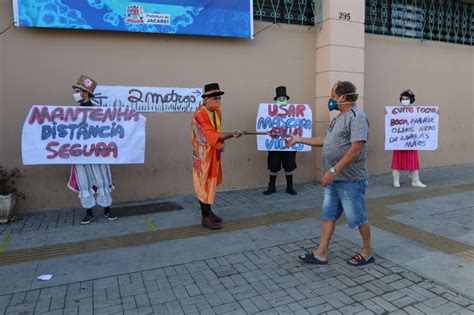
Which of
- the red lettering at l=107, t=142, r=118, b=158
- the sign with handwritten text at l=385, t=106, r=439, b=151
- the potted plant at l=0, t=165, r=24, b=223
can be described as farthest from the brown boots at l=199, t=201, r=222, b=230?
the sign with handwritten text at l=385, t=106, r=439, b=151

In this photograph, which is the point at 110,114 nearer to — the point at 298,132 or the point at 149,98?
the point at 149,98

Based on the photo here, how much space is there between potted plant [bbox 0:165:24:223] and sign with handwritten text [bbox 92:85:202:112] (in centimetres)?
161

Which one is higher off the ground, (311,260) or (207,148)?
(207,148)

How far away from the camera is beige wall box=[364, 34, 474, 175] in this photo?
8.99 metres

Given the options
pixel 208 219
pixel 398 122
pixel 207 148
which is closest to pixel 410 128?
pixel 398 122

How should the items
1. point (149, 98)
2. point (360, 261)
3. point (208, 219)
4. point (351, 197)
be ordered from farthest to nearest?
point (149, 98) < point (208, 219) < point (360, 261) < point (351, 197)

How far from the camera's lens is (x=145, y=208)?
252 inches

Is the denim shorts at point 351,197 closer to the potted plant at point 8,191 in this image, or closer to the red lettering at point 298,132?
the red lettering at point 298,132

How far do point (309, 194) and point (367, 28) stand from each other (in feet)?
13.9

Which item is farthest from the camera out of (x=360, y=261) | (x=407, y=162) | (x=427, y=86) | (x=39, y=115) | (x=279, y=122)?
(x=427, y=86)

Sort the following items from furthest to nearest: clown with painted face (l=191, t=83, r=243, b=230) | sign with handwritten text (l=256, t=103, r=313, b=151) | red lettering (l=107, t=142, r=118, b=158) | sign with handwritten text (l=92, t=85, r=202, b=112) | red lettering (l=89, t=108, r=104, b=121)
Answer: sign with handwritten text (l=256, t=103, r=313, b=151) → sign with handwritten text (l=92, t=85, r=202, b=112) → red lettering (l=107, t=142, r=118, b=158) → red lettering (l=89, t=108, r=104, b=121) → clown with painted face (l=191, t=83, r=243, b=230)

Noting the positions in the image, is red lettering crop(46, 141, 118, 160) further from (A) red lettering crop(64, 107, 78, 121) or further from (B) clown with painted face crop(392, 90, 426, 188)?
(B) clown with painted face crop(392, 90, 426, 188)

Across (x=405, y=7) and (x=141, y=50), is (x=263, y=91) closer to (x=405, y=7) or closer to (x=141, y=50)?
(x=141, y=50)

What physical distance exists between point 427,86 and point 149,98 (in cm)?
688
